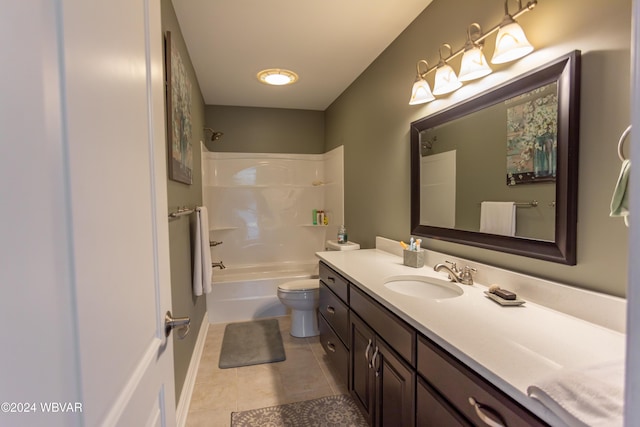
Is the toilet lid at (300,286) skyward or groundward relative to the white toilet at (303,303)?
skyward

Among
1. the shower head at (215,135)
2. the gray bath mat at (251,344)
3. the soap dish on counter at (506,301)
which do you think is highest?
the shower head at (215,135)

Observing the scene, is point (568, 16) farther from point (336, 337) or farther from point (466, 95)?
point (336, 337)

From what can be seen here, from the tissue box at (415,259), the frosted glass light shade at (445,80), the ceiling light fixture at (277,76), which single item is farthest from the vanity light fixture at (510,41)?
the ceiling light fixture at (277,76)

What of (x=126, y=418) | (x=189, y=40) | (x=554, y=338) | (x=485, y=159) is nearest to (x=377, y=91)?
(x=485, y=159)

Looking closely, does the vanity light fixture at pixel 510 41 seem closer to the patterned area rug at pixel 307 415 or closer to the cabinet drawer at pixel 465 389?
the cabinet drawer at pixel 465 389

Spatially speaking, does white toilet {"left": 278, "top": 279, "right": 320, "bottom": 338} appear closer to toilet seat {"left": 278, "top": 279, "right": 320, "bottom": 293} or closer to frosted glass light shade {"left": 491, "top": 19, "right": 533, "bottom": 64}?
toilet seat {"left": 278, "top": 279, "right": 320, "bottom": 293}

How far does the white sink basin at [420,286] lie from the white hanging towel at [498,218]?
334mm

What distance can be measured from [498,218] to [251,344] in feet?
7.32

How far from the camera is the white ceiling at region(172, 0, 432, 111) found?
181cm

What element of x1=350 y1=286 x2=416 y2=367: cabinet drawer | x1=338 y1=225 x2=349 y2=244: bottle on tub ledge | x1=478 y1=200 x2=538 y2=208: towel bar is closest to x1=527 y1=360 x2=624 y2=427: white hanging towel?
x1=350 y1=286 x2=416 y2=367: cabinet drawer

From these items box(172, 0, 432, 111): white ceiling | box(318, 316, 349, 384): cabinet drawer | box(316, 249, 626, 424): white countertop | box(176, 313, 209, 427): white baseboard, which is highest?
box(172, 0, 432, 111): white ceiling

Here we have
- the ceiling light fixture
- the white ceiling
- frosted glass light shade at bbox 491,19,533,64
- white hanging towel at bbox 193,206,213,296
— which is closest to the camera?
frosted glass light shade at bbox 491,19,533,64

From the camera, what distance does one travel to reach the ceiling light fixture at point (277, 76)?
106 inches

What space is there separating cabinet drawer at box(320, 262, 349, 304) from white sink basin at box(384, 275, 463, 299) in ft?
0.96
